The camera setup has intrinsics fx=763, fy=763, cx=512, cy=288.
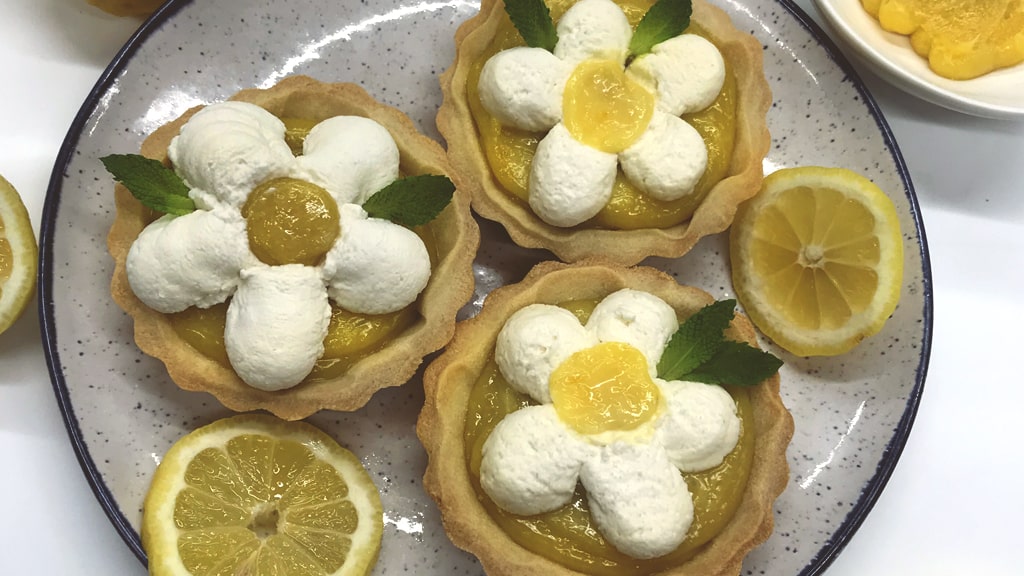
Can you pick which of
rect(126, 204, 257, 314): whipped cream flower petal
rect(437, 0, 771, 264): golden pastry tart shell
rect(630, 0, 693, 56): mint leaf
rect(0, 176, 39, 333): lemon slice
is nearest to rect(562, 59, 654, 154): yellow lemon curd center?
rect(630, 0, 693, 56): mint leaf

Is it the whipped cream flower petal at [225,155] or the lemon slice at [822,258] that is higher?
the whipped cream flower petal at [225,155]

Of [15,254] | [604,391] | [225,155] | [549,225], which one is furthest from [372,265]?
[15,254]

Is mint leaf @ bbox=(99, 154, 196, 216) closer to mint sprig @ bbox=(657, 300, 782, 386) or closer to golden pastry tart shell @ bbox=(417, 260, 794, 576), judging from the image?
golden pastry tart shell @ bbox=(417, 260, 794, 576)

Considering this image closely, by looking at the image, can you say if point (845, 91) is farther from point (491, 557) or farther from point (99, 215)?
point (99, 215)

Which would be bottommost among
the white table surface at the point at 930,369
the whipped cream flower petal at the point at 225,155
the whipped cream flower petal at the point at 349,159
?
the white table surface at the point at 930,369

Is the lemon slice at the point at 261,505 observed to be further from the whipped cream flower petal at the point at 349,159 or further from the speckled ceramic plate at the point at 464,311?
the whipped cream flower petal at the point at 349,159

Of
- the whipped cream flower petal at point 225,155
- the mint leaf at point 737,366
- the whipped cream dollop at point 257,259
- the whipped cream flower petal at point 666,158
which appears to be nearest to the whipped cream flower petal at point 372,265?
the whipped cream dollop at point 257,259
